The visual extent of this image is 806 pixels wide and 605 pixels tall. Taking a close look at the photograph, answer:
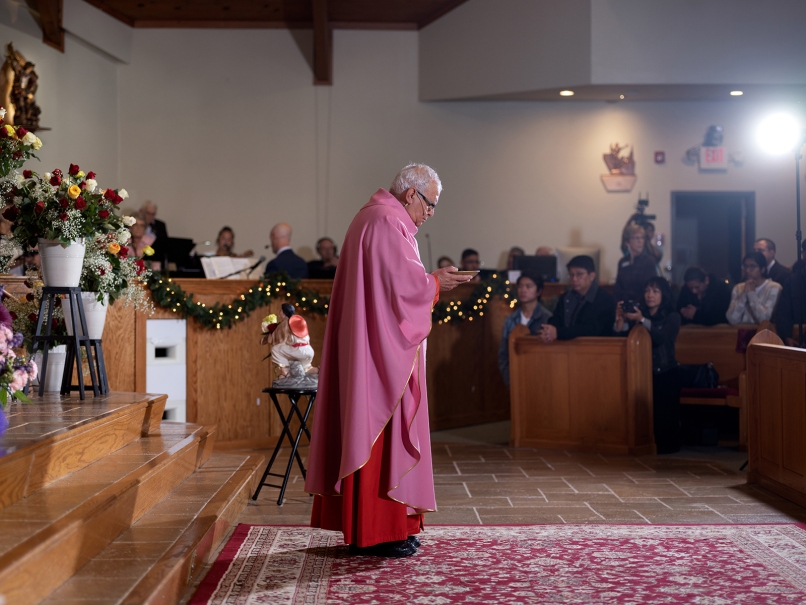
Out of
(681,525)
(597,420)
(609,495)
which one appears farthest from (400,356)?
(597,420)

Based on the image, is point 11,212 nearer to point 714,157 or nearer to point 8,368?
point 8,368

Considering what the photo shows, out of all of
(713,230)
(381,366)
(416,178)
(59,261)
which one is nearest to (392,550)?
(381,366)

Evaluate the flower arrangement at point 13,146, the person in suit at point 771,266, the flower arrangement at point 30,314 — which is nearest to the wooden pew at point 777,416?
the person in suit at point 771,266

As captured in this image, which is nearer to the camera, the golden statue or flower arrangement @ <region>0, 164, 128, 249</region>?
flower arrangement @ <region>0, 164, 128, 249</region>

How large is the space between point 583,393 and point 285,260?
3127mm

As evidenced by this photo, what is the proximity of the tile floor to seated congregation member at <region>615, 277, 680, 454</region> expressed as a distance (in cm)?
21

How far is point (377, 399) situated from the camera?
3.82 m

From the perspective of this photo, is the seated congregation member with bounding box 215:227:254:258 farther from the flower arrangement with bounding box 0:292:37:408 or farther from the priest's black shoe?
the flower arrangement with bounding box 0:292:37:408

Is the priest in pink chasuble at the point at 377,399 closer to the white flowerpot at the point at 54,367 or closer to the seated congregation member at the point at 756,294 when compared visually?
the white flowerpot at the point at 54,367

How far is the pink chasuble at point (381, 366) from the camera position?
3785mm

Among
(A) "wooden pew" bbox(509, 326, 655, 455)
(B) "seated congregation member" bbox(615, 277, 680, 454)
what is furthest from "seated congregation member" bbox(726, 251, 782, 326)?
(A) "wooden pew" bbox(509, 326, 655, 455)

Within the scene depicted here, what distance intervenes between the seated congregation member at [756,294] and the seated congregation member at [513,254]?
9.03ft

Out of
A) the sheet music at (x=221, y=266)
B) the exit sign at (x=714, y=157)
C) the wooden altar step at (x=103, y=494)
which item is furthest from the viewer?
the exit sign at (x=714, y=157)

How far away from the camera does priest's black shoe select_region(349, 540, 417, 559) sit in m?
3.93
